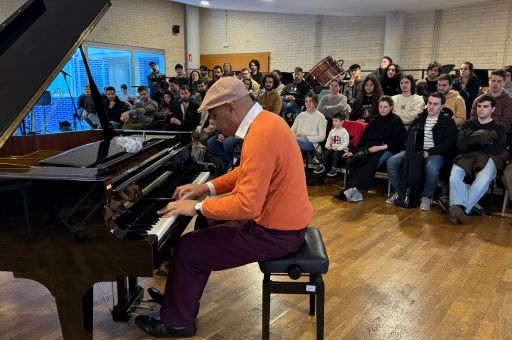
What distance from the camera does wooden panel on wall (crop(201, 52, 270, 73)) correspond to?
11383 mm

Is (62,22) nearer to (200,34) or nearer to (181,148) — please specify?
(181,148)

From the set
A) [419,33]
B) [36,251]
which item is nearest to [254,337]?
[36,251]

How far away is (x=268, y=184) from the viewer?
1.71 metres

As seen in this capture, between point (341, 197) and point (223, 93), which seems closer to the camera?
point (223, 93)

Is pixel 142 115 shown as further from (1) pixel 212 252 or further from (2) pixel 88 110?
(1) pixel 212 252

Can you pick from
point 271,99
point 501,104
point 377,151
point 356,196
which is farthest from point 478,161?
point 271,99

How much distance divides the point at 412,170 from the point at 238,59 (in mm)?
8354

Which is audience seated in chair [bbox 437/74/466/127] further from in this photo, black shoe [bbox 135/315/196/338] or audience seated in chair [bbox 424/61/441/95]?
black shoe [bbox 135/315/196/338]

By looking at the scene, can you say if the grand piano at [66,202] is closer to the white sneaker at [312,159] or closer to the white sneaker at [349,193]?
the white sneaker at [349,193]

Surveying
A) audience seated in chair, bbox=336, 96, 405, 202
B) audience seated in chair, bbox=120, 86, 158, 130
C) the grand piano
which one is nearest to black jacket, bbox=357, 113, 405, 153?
audience seated in chair, bbox=336, 96, 405, 202

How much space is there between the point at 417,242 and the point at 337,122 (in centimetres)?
211

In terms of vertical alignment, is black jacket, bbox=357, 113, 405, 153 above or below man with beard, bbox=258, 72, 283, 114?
below

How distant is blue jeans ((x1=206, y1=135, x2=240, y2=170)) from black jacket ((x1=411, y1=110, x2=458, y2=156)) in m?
2.60

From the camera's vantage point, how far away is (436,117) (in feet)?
14.6
